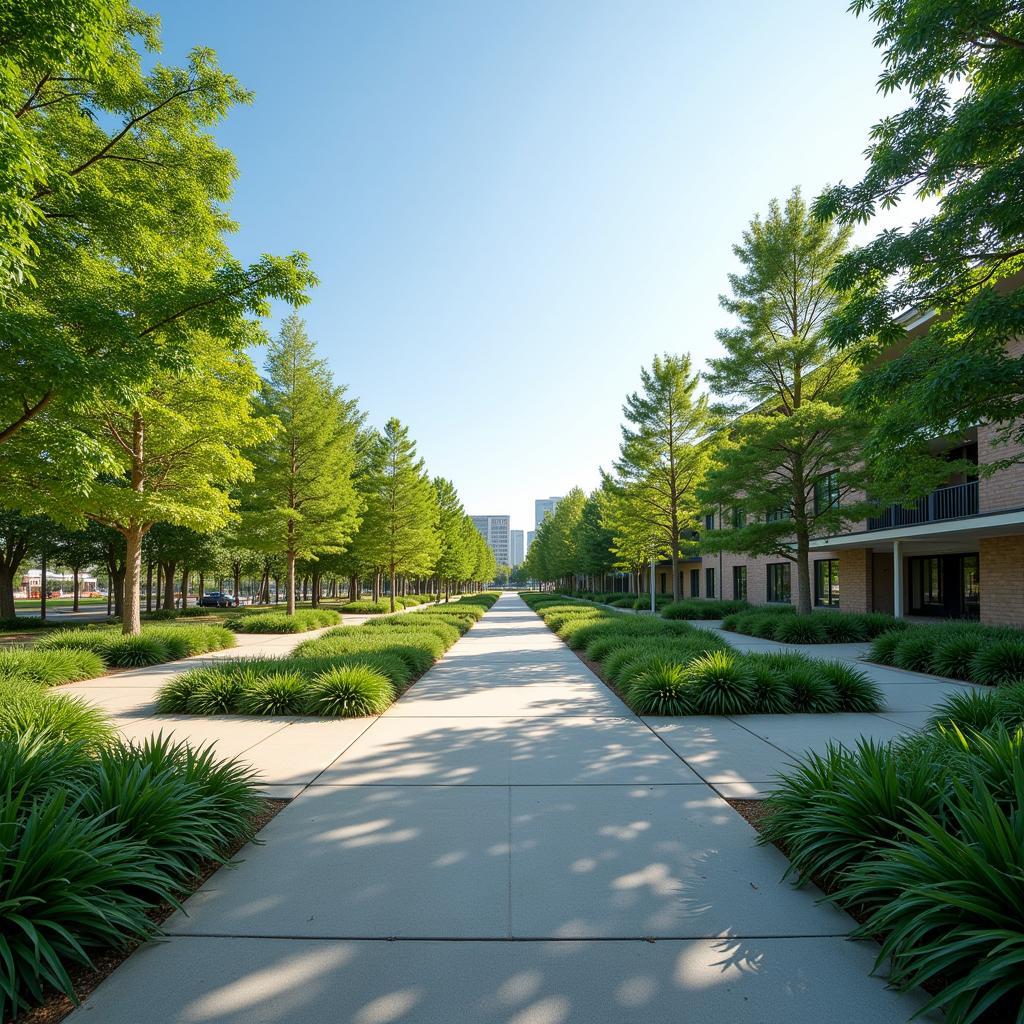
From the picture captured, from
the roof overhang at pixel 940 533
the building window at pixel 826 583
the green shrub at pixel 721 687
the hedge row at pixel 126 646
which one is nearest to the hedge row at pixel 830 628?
the roof overhang at pixel 940 533

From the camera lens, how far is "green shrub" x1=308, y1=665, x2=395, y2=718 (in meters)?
7.62

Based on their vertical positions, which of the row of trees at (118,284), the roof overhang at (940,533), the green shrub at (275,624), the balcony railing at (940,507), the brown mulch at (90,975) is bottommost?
the green shrub at (275,624)

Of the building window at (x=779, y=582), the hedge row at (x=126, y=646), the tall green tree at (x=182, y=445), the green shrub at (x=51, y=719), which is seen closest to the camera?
the green shrub at (x=51, y=719)

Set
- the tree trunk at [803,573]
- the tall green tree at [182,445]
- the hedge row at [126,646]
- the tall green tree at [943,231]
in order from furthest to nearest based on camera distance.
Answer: the tree trunk at [803,573], the tall green tree at [182,445], the hedge row at [126,646], the tall green tree at [943,231]

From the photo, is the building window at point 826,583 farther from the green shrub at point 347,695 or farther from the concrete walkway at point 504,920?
the concrete walkway at point 504,920

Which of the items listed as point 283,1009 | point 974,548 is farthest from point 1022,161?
point 974,548

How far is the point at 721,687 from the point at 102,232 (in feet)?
38.7

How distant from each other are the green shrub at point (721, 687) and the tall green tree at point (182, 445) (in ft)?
38.8

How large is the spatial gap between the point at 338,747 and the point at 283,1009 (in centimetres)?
390

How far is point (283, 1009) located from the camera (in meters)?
2.46

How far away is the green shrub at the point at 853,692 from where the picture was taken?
7867mm

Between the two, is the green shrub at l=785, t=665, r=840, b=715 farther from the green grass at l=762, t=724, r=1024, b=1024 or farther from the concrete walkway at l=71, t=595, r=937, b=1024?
the green grass at l=762, t=724, r=1024, b=1024

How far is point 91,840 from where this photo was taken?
3.03 m

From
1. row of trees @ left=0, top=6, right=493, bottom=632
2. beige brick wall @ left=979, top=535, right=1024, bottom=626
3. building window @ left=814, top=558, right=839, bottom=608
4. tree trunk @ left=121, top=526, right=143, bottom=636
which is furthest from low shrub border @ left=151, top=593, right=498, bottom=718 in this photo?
building window @ left=814, top=558, right=839, bottom=608
